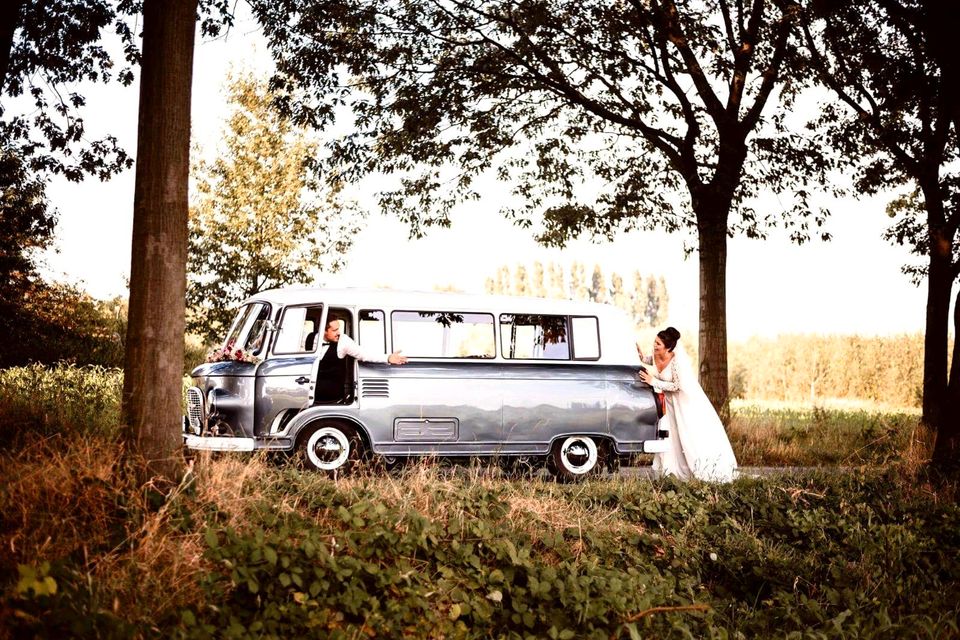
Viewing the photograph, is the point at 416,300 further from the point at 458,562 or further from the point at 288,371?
the point at 458,562

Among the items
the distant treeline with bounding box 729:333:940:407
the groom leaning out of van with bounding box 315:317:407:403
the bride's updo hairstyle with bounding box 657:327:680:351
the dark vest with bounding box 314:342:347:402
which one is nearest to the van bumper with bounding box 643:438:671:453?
the bride's updo hairstyle with bounding box 657:327:680:351

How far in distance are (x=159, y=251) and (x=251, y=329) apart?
15.0ft

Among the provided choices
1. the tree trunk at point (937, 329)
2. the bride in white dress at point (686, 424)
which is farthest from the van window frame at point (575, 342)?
the tree trunk at point (937, 329)

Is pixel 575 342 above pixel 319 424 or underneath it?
above

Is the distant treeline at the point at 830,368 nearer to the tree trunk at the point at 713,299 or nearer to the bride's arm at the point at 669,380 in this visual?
the tree trunk at the point at 713,299

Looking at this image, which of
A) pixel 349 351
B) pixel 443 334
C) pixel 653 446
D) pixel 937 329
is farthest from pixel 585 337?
pixel 937 329

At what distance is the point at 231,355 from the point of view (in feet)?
34.7

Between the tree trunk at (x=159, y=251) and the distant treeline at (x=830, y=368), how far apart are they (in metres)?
27.1

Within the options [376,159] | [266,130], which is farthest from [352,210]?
[376,159]

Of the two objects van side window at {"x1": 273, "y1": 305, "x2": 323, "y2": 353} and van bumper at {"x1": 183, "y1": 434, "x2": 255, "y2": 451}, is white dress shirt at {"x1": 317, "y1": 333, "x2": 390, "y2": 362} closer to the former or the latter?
van side window at {"x1": 273, "y1": 305, "x2": 323, "y2": 353}

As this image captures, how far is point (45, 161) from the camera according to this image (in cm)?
1376

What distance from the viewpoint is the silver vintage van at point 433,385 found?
10.2 meters

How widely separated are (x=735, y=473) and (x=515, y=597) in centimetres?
691

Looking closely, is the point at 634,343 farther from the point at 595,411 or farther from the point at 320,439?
the point at 320,439
